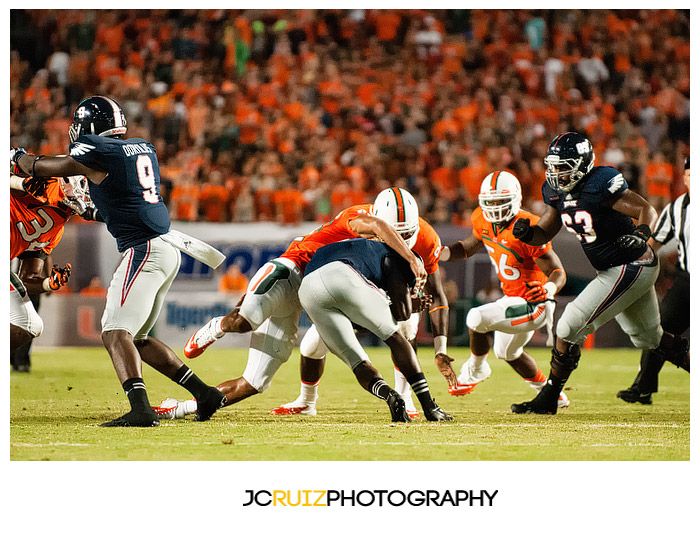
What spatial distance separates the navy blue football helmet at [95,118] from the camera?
14.7ft

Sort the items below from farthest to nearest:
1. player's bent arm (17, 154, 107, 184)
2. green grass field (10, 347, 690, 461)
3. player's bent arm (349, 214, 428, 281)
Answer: player's bent arm (349, 214, 428, 281) < player's bent arm (17, 154, 107, 184) < green grass field (10, 347, 690, 461)

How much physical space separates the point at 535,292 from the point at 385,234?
1518mm

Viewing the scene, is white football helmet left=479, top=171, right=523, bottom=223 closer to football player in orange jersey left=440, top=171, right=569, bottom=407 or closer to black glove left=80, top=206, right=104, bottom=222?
football player in orange jersey left=440, top=171, right=569, bottom=407

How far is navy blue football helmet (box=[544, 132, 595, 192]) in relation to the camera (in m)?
4.93

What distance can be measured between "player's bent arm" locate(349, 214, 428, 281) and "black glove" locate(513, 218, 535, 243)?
2.68ft

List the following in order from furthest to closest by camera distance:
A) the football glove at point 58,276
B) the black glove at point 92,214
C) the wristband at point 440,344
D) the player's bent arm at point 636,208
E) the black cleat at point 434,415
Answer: the football glove at point 58,276 < the wristband at point 440,344 < the black glove at point 92,214 < the player's bent arm at point 636,208 < the black cleat at point 434,415

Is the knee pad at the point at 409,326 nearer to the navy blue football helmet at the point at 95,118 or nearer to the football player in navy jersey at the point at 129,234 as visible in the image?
the football player in navy jersey at the point at 129,234

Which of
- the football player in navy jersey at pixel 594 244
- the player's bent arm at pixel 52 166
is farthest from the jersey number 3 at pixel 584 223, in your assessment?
the player's bent arm at pixel 52 166

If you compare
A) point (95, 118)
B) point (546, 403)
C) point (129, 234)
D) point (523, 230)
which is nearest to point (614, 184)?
point (523, 230)

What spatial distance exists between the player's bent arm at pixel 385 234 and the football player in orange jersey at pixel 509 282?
903mm

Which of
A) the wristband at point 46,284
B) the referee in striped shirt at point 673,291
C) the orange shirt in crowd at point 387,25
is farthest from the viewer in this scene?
the orange shirt in crowd at point 387,25

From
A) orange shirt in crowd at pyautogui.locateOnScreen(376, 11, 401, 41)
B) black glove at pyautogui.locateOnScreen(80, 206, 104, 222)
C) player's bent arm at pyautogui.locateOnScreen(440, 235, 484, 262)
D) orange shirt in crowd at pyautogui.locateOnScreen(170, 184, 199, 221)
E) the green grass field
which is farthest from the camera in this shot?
orange shirt in crowd at pyautogui.locateOnScreen(376, 11, 401, 41)

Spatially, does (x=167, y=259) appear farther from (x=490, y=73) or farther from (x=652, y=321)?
(x=490, y=73)

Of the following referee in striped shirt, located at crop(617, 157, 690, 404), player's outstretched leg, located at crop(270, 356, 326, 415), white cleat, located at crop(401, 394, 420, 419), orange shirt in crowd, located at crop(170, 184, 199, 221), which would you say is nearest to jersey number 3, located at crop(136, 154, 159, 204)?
player's outstretched leg, located at crop(270, 356, 326, 415)
